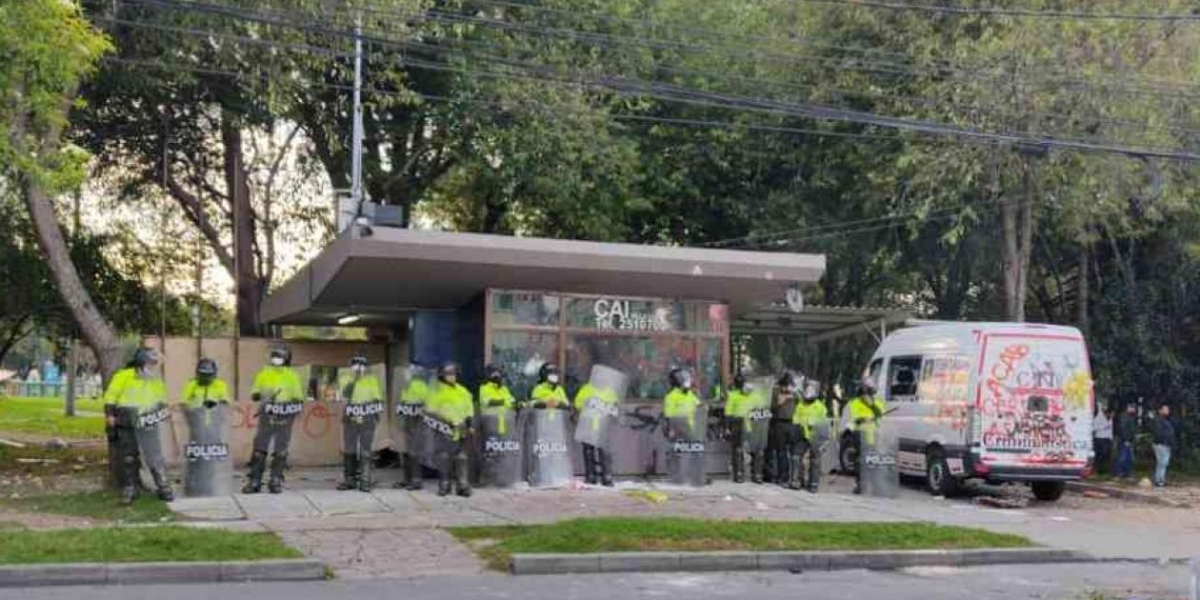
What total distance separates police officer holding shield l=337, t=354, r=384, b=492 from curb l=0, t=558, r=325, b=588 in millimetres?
5509

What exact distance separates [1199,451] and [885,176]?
341 inches

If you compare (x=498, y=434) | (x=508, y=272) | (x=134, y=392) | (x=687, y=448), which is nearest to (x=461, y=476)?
(x=498, y=434)

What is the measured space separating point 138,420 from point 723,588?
766 centimetres

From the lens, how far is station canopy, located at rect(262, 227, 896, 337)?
15.4 metres

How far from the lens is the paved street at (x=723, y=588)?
9.52 meters

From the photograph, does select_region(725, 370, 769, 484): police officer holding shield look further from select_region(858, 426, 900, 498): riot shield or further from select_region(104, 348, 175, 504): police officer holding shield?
select_region(104, 348, 175, 504): police officer holding shield

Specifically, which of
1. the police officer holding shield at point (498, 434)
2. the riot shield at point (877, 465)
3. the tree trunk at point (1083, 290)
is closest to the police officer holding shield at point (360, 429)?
the police officer holding shield at point (498, 434)

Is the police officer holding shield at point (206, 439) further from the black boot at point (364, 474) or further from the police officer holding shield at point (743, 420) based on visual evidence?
the police officer holding shield at point (743, 420)

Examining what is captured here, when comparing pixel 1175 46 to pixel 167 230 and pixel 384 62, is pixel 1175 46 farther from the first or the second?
pixel 167 230

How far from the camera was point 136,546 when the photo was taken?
10523mm

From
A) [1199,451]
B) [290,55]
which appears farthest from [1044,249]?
[290,55]

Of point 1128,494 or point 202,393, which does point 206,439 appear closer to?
point 202,393

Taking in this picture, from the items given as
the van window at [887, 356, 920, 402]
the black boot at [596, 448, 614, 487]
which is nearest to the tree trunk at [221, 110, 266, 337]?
the black boot at [596, 448, 614, 487]

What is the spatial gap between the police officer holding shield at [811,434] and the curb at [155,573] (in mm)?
9116
